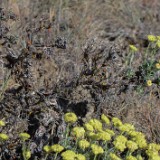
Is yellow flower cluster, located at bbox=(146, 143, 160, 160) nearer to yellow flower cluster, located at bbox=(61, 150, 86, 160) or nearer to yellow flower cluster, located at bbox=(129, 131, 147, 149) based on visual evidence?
yellow flower cluster, located at bbox=(129, 131, 147, 149)

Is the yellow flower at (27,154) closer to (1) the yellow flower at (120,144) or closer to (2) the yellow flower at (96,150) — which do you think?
(2) the yellow flower at (96,150)

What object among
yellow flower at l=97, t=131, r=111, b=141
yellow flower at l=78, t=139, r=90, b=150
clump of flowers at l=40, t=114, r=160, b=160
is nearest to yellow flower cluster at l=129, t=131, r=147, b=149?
clump of flowers at l=40, t=114, r=160, b=160

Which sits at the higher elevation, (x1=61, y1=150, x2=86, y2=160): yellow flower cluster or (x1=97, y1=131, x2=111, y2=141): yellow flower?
(x1=97, y1=131, x2=111, y2=141): yellow flower

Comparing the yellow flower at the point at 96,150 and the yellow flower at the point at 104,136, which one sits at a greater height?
the yellow flower at the point at 104,136

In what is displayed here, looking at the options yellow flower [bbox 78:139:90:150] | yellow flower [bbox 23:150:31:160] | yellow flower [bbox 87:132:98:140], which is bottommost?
yellow flower [bbox 23:150:31:160]

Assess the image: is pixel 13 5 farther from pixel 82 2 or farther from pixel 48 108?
pixel 48 108

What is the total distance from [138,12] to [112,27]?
0.56 m

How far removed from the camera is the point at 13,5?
502 cm

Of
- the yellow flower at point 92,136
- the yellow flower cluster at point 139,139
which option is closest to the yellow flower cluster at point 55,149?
the yellow flower at point 92,136

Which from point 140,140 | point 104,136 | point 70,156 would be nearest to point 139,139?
point 140,140

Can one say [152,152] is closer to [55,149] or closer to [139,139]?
[139,139]

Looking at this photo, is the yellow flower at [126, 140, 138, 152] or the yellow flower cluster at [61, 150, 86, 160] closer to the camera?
the yellow flower cluster at [61, 150, 86, 160]

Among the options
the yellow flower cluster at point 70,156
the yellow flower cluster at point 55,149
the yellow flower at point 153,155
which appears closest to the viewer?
the yellow flower cluster at point 70,156

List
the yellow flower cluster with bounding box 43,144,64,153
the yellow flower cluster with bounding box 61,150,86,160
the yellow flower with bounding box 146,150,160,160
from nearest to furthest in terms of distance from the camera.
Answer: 1. the yellow flower cluster with bounding box 61,150,86,160
2. the yellow flower cluster with bounding box 43,144,64,153
3. the yellow flower with bounding box 146,150,160,160
